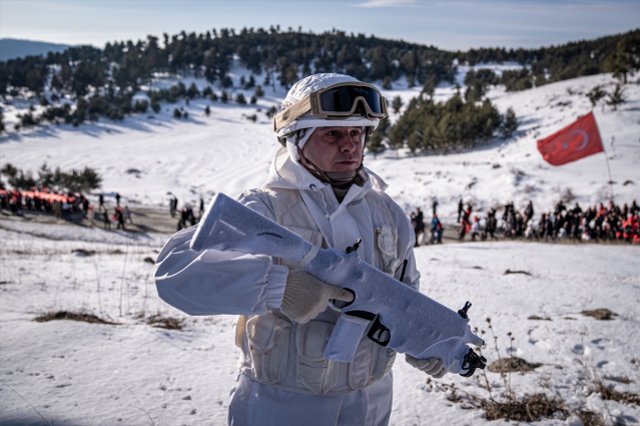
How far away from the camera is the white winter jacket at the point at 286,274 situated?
1562mm

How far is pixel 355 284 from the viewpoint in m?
1.78

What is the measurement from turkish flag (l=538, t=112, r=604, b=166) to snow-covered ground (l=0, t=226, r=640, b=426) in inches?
375

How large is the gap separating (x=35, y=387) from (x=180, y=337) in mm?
1663

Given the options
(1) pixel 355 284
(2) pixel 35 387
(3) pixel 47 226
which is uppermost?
(1) pixel 355 284

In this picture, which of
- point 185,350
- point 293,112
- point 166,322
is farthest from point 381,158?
point 293,112

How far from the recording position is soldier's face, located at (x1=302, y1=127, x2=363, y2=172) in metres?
2.15

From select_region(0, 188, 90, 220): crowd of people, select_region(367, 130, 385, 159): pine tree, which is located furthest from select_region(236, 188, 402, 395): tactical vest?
select_region(367, 130, 385, 159): pine tree

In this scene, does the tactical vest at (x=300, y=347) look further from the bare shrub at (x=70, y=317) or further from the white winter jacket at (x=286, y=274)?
the bare shrub at (x=70, y=317)

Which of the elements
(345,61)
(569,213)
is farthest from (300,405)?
(345,61)

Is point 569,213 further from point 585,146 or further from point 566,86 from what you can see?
point 566,86

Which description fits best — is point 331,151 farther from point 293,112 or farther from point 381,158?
point 381,158

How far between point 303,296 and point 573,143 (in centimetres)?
1856

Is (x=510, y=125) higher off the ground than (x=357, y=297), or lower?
higher

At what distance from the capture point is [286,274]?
164cm
